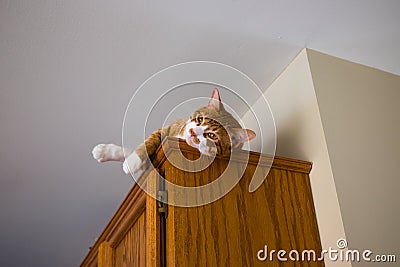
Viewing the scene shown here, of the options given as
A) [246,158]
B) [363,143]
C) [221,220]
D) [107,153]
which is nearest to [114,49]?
[107,153]

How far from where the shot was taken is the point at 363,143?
1382 mm

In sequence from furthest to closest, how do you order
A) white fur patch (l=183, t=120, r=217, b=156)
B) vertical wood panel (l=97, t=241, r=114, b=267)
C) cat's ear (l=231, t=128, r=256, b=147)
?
vertical wood panel (l=97, t=241, r=114, b=267) < cat's ear (l=231, t=128, r=256, b=147) < white fur patch (l=183, t=120, r=217, b=156)

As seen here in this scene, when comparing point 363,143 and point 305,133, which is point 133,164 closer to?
point 305,133

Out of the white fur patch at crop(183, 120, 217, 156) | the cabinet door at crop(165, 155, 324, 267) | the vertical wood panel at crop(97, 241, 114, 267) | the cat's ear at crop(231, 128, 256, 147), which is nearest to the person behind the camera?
the cabinet door at crop(165, 155, 324, 267)

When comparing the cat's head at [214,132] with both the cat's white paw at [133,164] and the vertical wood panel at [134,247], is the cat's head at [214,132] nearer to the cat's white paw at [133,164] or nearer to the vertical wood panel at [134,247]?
the cat's white paw at [133,164]

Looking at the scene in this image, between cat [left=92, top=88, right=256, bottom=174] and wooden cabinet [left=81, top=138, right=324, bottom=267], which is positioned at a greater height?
cat [left=92, top=88, right=256, bottom=174]

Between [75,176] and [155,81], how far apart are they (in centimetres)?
63

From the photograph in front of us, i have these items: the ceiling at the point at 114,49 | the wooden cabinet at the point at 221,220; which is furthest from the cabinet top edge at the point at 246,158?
the ceiling at the point at 114,49

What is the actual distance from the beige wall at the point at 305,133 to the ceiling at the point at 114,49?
0.05m

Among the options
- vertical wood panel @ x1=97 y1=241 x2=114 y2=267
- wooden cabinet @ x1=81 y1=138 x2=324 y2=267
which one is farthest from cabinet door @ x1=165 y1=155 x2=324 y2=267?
vertical wood panel @ x1=97 y1=241 x2=114 y2=267

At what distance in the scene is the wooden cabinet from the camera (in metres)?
1.05

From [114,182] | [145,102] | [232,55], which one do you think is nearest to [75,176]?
[114,182]

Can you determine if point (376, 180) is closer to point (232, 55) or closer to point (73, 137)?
point (232, 55)

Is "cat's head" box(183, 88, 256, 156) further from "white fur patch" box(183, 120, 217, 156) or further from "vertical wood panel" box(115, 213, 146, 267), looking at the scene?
"vertical wood panel" box(115, 213, 146, 267)
